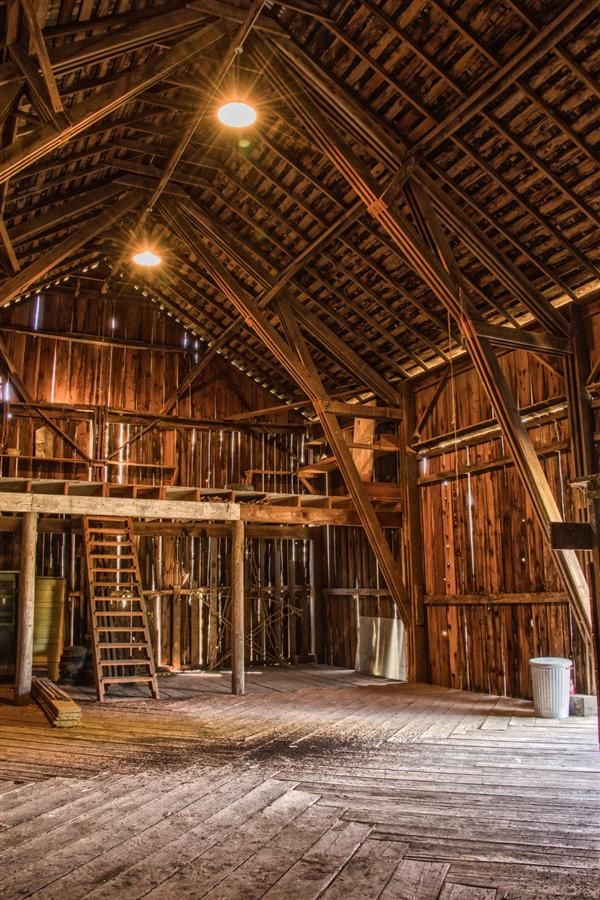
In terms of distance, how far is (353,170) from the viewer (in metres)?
8.34

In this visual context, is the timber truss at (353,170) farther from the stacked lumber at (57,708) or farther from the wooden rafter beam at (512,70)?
the stacked lumber at (57,708)

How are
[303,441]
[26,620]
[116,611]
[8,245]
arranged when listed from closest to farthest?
1. [8,245]
2. [26,620]
3. [116,611]
4. [303,441]

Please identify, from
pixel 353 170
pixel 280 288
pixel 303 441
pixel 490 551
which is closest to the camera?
pixel 353 170

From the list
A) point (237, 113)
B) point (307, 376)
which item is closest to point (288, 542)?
point (307, 376)

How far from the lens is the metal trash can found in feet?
27.5

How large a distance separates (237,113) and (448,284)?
10.1ft

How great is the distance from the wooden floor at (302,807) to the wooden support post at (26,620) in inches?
45.1

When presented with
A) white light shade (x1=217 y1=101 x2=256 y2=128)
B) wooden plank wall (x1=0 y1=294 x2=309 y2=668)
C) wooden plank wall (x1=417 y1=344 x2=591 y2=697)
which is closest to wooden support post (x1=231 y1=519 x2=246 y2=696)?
wooden plank wall (x1=417 y1=344 x2=591 y2=697)

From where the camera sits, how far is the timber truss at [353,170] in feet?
22.5

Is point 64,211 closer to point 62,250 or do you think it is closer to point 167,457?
point 62,250

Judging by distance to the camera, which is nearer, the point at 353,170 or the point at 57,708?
the point at 57,708

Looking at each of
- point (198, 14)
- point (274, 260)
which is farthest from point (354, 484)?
point (198, 14)

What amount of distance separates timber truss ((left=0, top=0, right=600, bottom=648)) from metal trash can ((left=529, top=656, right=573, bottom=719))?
0.59 metres

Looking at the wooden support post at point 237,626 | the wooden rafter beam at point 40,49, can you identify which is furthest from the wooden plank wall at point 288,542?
the wooden rafter beam at point 40,49
